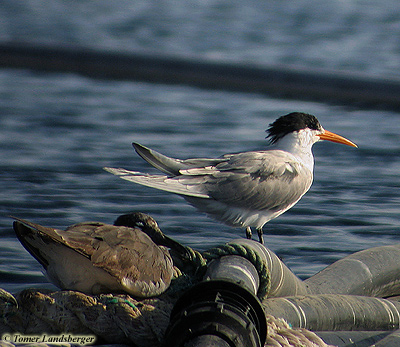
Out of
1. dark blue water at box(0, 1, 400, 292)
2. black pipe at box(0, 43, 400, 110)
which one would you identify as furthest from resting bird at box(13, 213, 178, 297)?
black pipe at box(0, 43, 400, 110)

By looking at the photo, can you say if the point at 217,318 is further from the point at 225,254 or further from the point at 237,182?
the point at 237,182

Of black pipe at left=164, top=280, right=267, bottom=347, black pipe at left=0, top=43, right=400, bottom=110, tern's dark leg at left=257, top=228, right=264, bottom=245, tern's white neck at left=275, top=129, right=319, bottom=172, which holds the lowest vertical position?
tern's dark leg at left=257, top=228, right=264, bottom=245

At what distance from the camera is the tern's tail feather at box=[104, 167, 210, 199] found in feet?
11.7

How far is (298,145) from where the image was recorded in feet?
13.8

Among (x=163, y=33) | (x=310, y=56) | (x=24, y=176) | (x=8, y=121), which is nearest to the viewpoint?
(x=24, y=176)

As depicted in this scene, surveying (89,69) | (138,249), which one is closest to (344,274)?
(138,249)

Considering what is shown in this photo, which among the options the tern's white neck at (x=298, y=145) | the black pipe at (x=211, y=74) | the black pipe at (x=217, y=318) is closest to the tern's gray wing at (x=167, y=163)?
the tern's white neck at (x=298, y=145)

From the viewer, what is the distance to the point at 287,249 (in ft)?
12.8

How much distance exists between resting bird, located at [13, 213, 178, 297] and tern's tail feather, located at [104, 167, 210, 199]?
3.69 feet

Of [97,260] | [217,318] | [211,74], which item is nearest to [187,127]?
[211,74]

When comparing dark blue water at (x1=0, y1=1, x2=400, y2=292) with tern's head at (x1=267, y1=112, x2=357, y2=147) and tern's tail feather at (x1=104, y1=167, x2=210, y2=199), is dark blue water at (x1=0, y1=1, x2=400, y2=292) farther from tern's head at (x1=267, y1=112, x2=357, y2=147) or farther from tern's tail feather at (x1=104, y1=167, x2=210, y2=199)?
tern's head at (x1=267, y1=112, x2=357, y2=147)

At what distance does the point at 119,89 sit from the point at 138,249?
575cm

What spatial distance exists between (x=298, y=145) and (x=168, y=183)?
0.88m

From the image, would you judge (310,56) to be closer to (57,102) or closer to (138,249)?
(57,102)
